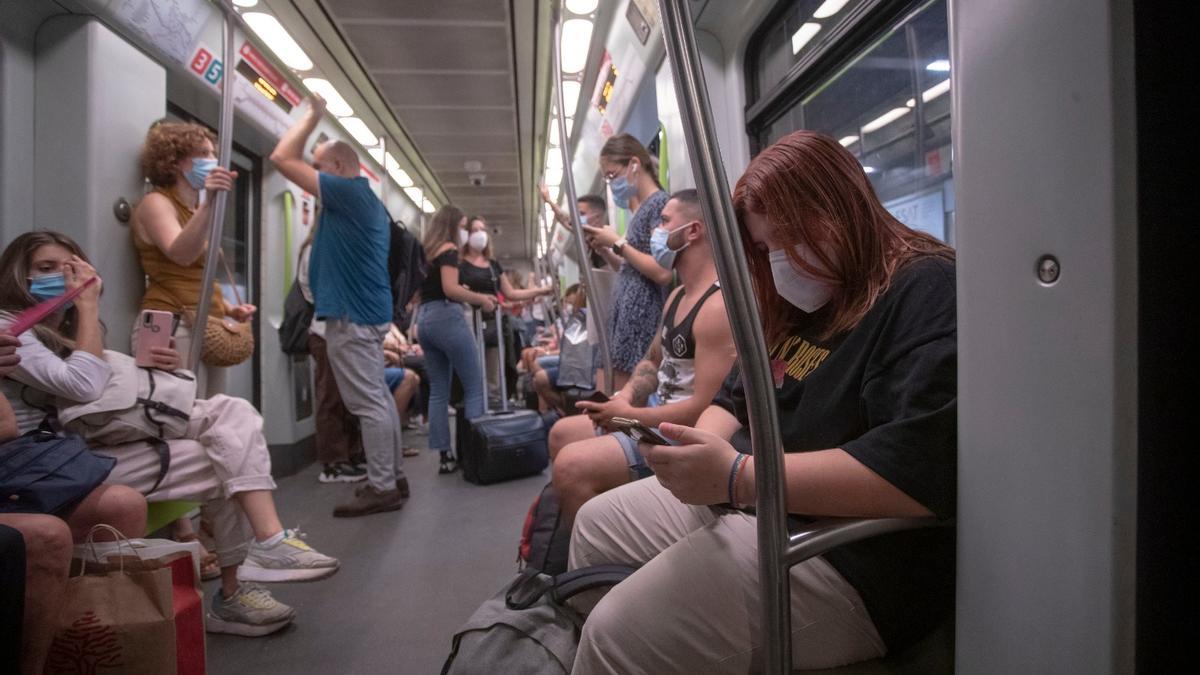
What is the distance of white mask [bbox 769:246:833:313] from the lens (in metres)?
0.97

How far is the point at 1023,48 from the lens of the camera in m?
0.64

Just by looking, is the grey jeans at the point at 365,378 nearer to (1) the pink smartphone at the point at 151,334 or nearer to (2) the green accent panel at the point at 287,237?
(1) the pink smartphone at the point at 151,334

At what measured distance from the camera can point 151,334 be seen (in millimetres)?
1738

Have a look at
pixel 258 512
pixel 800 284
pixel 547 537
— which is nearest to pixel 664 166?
pixel 547 537

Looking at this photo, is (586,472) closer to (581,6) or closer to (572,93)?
(581,6)

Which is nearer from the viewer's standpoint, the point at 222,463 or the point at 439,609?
the point at 222,463

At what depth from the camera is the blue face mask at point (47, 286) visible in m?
1.59

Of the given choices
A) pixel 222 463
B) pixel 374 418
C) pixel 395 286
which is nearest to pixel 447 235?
pixel 395 286

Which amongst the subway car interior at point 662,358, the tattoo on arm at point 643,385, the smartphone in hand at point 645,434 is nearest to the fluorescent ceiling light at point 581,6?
the subway car interior at point 662,358

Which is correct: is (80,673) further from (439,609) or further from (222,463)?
(439,609)

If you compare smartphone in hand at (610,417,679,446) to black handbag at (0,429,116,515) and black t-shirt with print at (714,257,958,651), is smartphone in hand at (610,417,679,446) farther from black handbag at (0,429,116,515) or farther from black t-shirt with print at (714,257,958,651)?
black handbag at (0,429,116,515)

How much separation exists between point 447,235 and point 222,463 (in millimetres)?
2098

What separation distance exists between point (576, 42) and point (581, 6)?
1.63ft

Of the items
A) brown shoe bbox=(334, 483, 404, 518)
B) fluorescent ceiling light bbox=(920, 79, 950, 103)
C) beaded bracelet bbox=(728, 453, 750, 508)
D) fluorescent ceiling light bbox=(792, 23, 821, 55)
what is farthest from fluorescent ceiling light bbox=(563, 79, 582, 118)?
beaded bracelet bbox=(728, 453, 750, 508)
